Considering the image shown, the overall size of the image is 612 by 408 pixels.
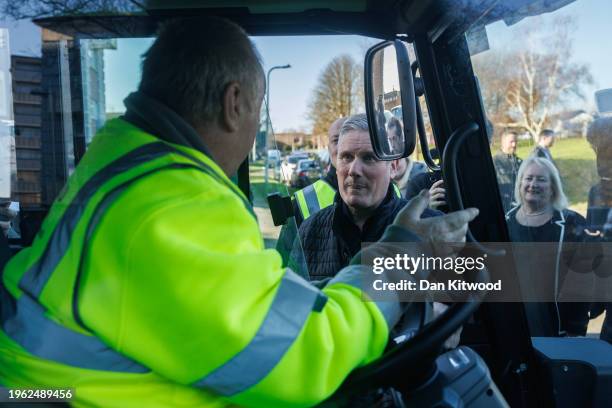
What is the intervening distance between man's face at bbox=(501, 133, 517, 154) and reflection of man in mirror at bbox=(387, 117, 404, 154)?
30 cm

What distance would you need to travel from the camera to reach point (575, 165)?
1597 millimetres

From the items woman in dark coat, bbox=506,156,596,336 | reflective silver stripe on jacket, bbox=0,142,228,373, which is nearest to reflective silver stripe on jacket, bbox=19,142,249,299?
reflective silver stripe on jacket, bbox=0,142,228,373

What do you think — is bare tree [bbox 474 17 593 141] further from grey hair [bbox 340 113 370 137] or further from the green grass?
grey hair [bbox 340 113 370 137]

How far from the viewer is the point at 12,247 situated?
1311 mm

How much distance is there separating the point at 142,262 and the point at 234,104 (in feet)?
1.35

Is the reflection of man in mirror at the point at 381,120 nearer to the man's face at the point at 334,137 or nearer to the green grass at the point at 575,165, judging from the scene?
the man's face at the point at 334,137

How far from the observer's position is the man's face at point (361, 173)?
2.10 metres

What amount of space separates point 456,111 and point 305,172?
721 millimetres

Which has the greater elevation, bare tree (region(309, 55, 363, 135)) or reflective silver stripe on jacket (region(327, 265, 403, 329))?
bare tree (region(309, 55, 363, 135))

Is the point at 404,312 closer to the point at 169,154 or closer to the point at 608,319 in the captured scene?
the point at 169,154

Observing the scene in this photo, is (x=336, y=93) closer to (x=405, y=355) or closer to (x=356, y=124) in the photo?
(x=356, y=124)

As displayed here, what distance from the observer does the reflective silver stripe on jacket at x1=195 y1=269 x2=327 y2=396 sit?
962 mm

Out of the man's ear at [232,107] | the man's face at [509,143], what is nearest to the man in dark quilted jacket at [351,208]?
the man's face at [509,143]

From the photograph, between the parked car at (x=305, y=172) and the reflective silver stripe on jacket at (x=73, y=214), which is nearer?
the reflective silver stripe on jacket at (x=73, y=214)
